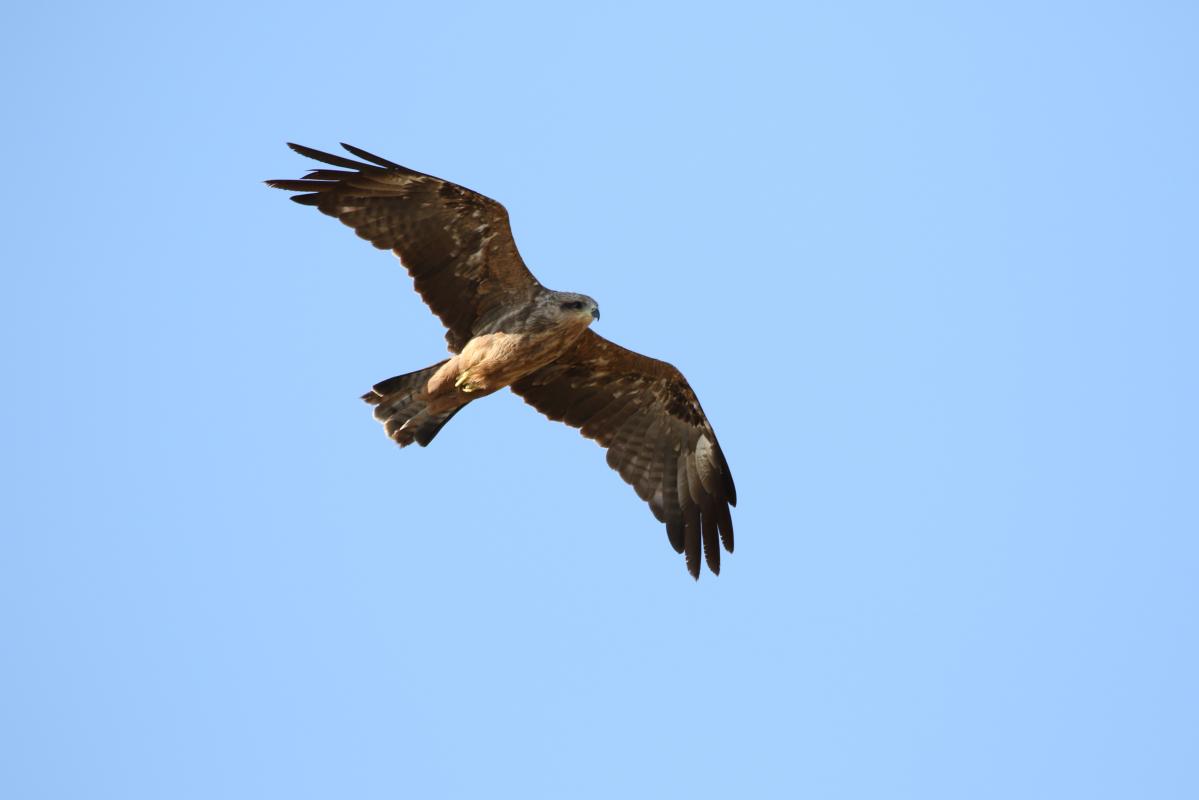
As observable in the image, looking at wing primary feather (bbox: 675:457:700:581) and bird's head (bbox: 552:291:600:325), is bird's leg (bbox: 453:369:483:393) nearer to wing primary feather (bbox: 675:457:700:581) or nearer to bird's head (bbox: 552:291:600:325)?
bird's head (bbox: 552:291:600:325)

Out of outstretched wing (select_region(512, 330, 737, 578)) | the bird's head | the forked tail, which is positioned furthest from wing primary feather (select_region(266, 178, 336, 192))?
outstretched wing (select_region(512, 330, 737, 578))

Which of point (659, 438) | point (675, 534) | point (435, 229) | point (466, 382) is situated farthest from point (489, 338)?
point (675, 534)

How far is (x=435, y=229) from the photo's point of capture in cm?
1378

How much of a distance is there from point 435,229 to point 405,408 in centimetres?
168

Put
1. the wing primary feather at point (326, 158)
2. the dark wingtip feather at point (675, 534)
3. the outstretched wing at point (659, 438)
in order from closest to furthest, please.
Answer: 1. the wing primary feather at point (326, 158)
2. the outstretched wing at point (659, 438)
3. the dark wingtip feather at point (675, 534)

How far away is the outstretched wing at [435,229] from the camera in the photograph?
44.4 feet

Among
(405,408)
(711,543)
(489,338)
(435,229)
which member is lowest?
(711,543)

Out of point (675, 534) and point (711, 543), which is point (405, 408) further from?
point (711, 543)

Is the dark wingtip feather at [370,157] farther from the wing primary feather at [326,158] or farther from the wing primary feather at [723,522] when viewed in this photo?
the wing primary feather at [723,522]

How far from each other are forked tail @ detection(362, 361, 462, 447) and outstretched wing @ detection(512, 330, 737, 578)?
1131mm

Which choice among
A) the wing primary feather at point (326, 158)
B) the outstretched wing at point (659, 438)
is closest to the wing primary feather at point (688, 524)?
the outstretched wing at point (659, 438)

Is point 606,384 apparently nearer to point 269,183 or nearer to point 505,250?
point 505,250

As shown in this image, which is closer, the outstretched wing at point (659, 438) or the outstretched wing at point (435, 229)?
the outstretched wing at point (435, 229)

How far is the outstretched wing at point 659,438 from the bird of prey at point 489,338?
13mm
